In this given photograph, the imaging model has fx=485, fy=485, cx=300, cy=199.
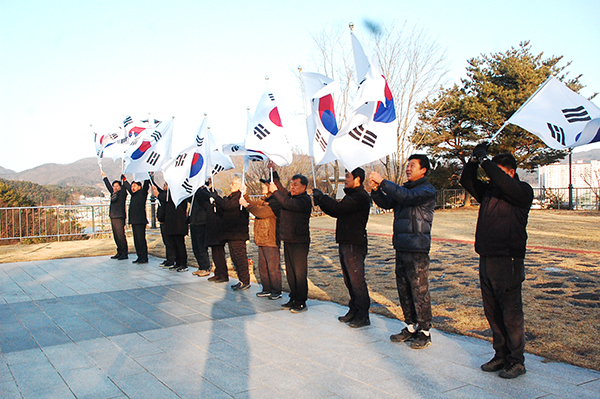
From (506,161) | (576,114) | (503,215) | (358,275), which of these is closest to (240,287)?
A: (358,275)

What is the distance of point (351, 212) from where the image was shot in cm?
599

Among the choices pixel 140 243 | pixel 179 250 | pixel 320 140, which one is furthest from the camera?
pixel 140 243

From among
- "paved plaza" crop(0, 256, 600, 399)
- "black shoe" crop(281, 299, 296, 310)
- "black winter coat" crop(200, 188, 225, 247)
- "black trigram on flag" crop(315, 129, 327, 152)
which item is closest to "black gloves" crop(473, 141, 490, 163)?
"paved plaza" crop(0, 256, 600, 399)

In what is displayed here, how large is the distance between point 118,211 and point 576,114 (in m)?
10.6

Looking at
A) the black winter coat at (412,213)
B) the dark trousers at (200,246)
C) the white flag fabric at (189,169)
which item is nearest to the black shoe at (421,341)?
the black winter coat at (412,213)

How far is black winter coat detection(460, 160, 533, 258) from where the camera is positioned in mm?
4199

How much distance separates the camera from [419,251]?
510cm

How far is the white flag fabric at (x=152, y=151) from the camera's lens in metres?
9.90

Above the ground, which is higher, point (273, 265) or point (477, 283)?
point (273, 265)

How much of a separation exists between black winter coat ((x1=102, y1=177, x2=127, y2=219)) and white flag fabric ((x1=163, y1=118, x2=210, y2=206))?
321cm

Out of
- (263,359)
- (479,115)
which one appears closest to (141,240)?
(263,359)

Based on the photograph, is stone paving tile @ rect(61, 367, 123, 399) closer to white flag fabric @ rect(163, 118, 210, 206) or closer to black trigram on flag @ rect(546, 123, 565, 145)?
black trigram on flag @ rect(546, 123, 565, 145)

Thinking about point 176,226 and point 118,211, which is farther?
point 118,211

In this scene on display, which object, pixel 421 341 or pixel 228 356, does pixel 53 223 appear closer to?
pixel 228 356
